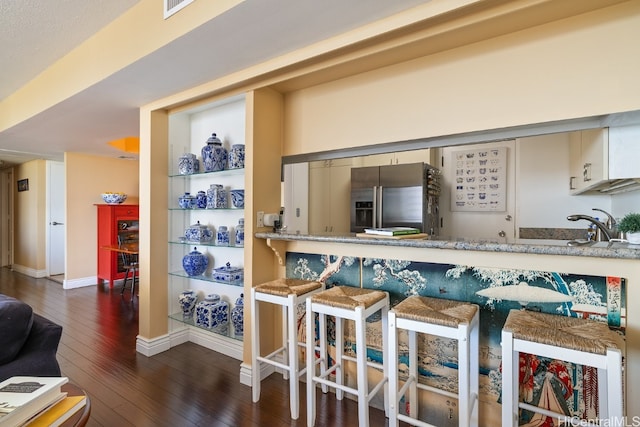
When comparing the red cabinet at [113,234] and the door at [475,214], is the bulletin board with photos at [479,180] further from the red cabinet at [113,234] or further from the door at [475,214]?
the red cabinet at [113,234]

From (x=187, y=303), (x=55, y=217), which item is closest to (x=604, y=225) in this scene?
(x=187, y=303)

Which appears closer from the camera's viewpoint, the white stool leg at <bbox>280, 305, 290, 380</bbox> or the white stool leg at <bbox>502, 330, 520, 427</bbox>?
the white stool leg at <bbox>502, 330, 520, 427</bbox>

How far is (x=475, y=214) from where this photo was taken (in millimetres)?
2199

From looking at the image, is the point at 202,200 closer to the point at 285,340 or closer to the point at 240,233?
the point at 240,233

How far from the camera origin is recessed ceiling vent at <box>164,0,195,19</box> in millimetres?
1753

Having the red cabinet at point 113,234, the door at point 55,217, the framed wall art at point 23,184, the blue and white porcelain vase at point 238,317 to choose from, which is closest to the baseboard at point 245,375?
the blue and white porcelain vase at point 238,317

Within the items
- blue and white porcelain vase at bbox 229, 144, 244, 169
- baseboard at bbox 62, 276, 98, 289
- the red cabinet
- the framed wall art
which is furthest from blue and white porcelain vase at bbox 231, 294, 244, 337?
the framed wall art

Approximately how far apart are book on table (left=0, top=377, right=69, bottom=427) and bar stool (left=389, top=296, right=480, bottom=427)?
1303 mm

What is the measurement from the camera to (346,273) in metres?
2.18

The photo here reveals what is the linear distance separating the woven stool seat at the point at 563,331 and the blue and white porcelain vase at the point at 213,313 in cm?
213

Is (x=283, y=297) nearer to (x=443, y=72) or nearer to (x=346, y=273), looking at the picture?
(x=346, y=273)

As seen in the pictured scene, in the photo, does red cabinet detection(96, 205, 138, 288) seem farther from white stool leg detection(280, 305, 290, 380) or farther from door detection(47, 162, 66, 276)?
white stool leg detection(280, 305, 290, 380)

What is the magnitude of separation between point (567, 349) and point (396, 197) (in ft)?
4.60

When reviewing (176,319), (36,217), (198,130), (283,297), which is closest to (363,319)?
(283,297)
